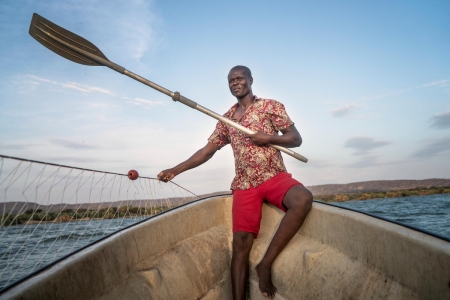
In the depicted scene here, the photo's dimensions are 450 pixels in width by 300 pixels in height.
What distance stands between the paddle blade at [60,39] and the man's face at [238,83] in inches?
45.8

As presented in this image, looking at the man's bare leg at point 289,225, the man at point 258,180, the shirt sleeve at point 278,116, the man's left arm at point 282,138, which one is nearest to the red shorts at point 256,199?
the man at point 258,180

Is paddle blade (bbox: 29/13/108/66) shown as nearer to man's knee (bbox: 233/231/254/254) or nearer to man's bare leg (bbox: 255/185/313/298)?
man's knee (bbox: 233/231/254/254)

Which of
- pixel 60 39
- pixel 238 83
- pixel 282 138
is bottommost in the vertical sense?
pixel 282 138

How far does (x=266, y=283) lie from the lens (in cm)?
202

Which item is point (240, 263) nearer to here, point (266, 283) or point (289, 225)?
point (266, 283)

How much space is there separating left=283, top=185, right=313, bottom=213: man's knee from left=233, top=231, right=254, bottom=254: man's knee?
0.40 m

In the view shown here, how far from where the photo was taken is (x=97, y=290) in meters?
1.47

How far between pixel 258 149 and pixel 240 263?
0.92 m

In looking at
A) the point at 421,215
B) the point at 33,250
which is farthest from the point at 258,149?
the point at 421,215

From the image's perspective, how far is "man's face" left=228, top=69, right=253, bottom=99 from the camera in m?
2.71

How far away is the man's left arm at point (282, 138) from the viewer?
2.35 meters

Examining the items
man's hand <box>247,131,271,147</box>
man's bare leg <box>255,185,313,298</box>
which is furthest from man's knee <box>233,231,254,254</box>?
man's hand <box>247,131,271,147</box>

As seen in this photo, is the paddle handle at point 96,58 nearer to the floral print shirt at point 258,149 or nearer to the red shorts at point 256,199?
the floral print shirt at point 258,149

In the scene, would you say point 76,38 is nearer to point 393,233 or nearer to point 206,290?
point 206,290
